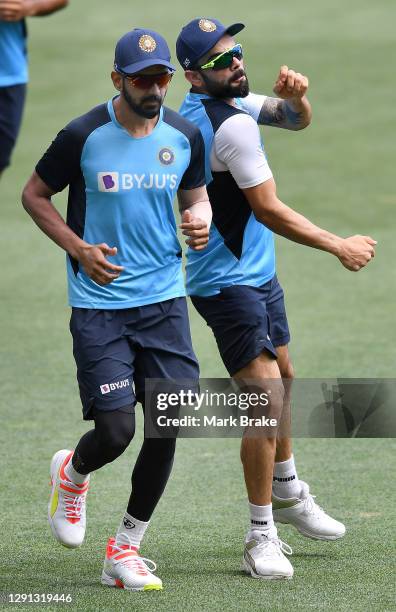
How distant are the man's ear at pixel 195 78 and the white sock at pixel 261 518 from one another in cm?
210

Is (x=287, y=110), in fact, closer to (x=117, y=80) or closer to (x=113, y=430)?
(x=117, y=80)

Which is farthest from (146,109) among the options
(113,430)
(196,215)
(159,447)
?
(159,447)

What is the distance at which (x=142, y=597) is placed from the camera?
5.80 m

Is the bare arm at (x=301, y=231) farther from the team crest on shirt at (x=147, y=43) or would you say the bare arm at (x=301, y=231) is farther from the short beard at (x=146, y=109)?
the team crest on shirt at (x=147, y=43)

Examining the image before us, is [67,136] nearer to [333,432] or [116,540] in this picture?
[116,540]

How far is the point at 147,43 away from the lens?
5789 millimetres

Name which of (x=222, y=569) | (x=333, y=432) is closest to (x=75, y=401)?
(x=333, y=432)

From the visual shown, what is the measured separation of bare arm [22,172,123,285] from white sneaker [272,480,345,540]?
1.89 metres

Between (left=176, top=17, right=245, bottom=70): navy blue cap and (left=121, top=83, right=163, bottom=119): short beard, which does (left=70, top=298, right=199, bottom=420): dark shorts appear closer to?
(left=121, top=83, right=163, bottom=119): short beard

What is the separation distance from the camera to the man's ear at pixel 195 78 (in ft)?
21.2

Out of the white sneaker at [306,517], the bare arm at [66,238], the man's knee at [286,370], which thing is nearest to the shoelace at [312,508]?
the white sneaker at [306,517]

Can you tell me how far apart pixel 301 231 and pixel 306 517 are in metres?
1.63

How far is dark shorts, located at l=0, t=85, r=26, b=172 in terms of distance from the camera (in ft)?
17.1

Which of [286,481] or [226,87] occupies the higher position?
[226,87]
